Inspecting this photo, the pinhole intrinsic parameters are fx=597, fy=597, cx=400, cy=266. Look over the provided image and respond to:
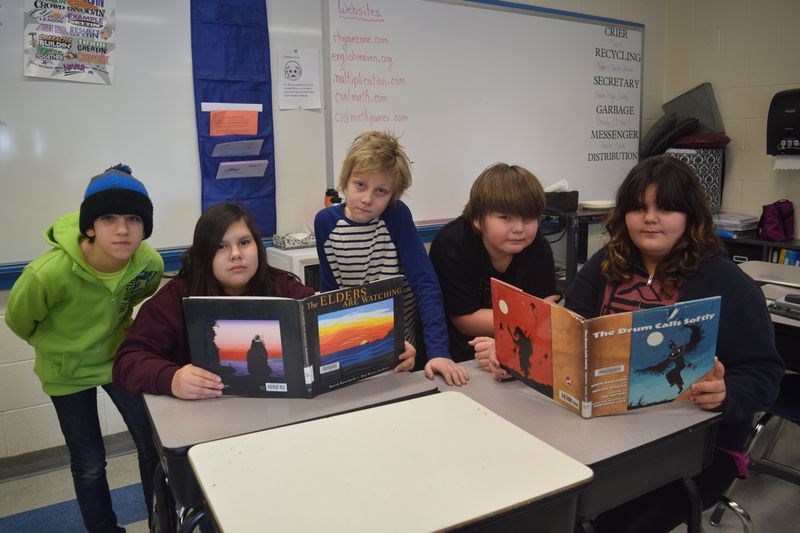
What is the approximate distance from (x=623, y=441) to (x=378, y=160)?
0.95m

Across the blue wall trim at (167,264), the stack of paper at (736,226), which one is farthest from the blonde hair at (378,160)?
the stack of paper at (736,226)

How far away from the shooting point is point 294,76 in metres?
2.84

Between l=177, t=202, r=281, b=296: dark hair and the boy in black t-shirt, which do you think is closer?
l=177, t=202, r=281, b=296: dark hair

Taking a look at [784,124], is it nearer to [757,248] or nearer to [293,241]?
[757,248]

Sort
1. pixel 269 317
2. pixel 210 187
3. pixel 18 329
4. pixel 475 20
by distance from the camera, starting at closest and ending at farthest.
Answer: pixel 269 317 < pixel 18 329 < pixel 210 187 < pixel 475 20

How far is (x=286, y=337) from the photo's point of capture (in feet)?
4.33

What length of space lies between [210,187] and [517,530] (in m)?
2.19

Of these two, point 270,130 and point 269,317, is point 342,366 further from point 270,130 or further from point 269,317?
point 270,130

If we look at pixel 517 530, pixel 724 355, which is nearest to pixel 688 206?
pixel 724 355

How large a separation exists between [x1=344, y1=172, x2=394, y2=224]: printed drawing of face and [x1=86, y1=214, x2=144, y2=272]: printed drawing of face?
60 centimetres

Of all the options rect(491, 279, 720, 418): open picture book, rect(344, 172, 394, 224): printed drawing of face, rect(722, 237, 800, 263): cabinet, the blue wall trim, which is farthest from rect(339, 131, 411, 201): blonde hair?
rect(722, 237, 800, 263): cabinet

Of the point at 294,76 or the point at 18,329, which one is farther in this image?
the point at 294,76

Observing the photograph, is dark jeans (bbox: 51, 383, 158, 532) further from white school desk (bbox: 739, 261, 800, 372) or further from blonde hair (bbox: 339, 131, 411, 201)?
white school desk (bbox: 739, 261, 800, 372)

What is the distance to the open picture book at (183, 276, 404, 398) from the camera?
1312 mm
